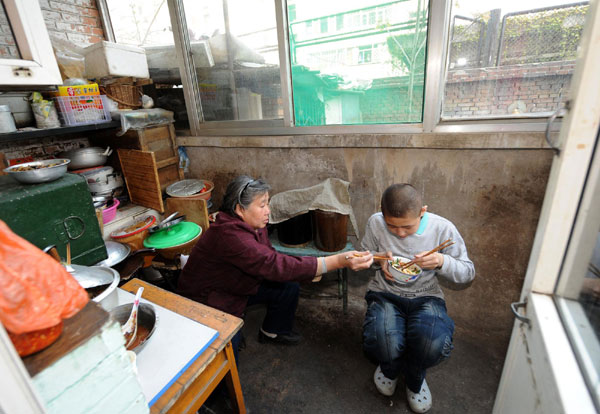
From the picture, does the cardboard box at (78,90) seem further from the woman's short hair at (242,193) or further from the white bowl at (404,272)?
the white bowl at (404,272)

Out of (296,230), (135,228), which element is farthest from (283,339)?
(135,228)

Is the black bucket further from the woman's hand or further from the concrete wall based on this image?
the woman's hand

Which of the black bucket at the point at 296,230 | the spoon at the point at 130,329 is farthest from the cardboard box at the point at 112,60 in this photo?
the spoon at the point at 130,329

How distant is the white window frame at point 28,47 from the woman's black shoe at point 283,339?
248 centimetres

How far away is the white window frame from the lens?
1.58 metres

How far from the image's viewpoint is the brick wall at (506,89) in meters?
2.01

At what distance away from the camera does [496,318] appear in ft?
8.34

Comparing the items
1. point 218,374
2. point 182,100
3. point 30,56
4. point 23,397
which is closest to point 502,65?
point 218,374

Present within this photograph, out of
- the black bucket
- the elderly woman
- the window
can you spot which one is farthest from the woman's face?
the window

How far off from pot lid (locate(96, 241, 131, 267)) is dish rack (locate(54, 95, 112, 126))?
1.20 meters

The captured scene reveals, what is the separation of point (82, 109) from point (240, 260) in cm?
223

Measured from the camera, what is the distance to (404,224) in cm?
183

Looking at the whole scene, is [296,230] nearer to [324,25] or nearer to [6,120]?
[324,25]

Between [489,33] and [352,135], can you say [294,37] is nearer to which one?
[352,135]
